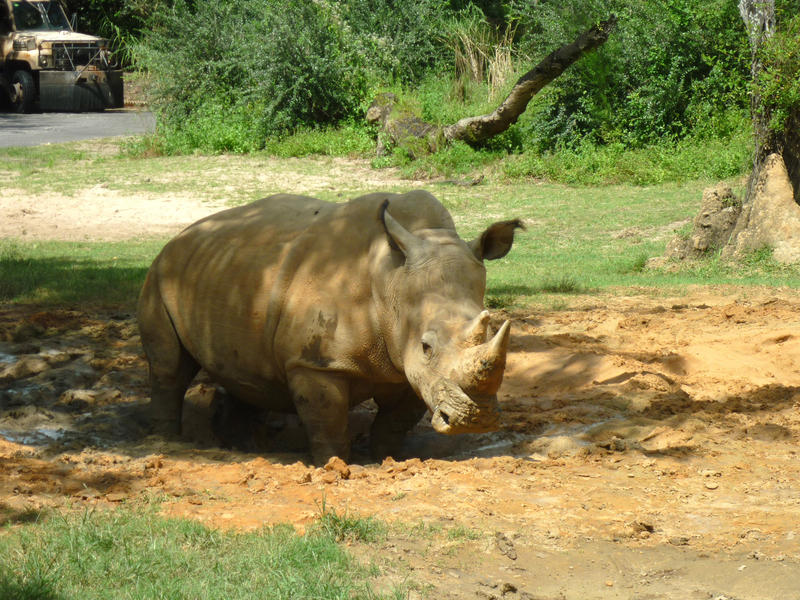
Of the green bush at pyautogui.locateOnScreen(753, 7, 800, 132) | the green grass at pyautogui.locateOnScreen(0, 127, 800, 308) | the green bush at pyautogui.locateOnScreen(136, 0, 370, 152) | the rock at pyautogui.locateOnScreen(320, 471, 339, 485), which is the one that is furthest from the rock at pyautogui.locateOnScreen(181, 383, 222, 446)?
the green bush at pyautogui.locateOnScreen(136, 0, 370, 152)

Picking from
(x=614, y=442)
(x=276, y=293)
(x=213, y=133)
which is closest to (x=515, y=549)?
(x=614, y=442)

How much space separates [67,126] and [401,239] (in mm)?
22254

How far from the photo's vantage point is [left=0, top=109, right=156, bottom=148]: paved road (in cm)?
2341

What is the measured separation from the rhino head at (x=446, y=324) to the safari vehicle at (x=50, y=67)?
2486 centimetres

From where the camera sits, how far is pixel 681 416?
671 cm

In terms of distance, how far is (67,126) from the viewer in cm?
2602

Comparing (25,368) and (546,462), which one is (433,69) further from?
(546,462)

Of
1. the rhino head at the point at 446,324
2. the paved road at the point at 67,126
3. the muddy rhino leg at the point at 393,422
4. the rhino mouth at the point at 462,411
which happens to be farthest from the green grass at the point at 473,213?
the rhino mouth at the point at 462,411

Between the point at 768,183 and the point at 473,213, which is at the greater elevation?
the point at 768,183

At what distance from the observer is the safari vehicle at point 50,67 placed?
1118 inches

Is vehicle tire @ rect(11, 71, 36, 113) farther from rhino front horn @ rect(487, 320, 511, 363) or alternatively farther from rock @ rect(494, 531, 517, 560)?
rock @ rect(494, 531, 517, 560)

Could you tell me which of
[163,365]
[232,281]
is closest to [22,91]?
[163,365]

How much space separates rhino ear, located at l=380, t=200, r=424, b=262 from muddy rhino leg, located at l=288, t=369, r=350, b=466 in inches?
35.3

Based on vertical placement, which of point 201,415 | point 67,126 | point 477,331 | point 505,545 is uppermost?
point 477,331
